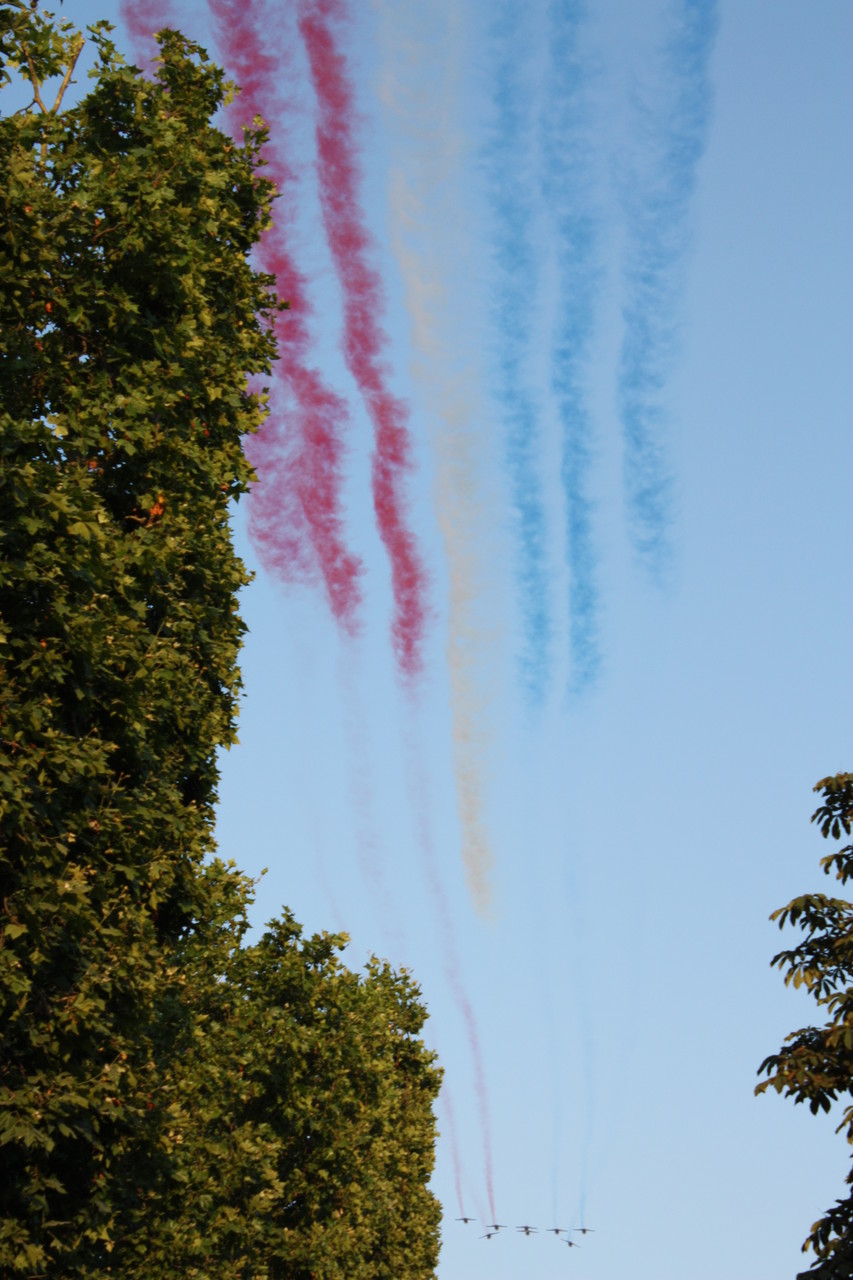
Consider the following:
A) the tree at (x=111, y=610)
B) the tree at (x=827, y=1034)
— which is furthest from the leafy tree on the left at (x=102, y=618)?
the tree at (x=827, y=1034)

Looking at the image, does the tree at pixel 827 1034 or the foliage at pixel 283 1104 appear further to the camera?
the foliage at pixel 283 1104

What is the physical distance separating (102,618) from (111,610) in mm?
417

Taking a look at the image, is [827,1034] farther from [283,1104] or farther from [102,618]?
[283,1104]

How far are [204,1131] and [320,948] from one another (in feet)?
20.3

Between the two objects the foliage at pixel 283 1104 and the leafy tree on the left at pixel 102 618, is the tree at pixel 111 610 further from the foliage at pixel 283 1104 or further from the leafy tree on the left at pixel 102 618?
the foliage at pixel 283 1104

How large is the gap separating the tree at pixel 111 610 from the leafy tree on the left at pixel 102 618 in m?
0.04

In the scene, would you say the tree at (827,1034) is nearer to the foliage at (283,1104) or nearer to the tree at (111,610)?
the tree at (111,610)

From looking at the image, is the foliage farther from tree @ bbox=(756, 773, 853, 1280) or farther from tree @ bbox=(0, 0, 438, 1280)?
tree @ bbox=(756, 773, 853, 1280)

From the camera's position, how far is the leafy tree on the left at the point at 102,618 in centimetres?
1170

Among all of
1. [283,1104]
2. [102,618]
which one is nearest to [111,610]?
[102,618]

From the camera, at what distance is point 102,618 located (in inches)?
488

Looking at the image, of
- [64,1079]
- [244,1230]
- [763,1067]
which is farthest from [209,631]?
[244,1230]

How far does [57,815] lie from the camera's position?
12.3 m

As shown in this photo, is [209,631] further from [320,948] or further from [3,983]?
[320,948]
